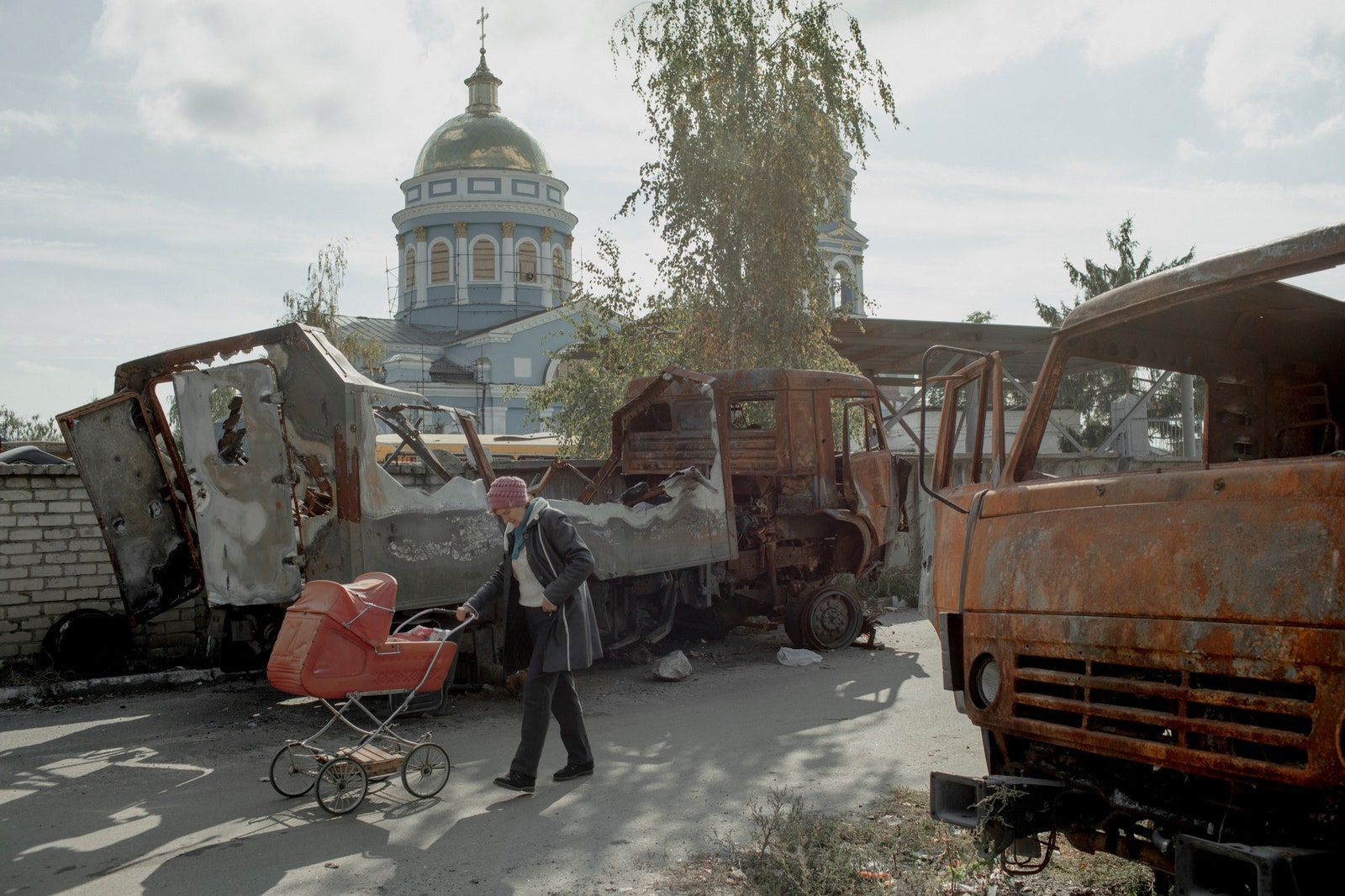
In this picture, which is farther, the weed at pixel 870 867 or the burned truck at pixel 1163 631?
the weed at pixel 870 867

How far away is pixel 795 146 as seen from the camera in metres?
16.5

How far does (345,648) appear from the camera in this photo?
220 inches

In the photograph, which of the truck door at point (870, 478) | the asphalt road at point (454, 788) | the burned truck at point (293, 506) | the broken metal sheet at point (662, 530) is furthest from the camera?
the truck door at point (870, 478)

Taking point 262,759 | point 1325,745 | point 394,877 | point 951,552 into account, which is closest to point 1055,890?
point 951,552

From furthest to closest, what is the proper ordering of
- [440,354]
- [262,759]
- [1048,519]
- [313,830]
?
[440,354] < [262,759] < [313,830] < [1048,519]

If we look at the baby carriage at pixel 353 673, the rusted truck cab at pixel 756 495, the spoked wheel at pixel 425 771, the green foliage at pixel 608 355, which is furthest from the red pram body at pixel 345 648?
the green foliage at pixel 608 355

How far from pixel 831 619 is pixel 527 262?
3465cm

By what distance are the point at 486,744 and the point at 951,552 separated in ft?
12.1

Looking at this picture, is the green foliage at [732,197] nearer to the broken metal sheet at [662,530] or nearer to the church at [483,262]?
the broken metal sheet at [662,530]

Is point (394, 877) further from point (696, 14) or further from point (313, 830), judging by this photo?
point (696, 14)

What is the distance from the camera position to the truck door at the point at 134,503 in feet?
27.0

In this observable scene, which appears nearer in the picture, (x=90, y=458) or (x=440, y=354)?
(x=90, y=458)

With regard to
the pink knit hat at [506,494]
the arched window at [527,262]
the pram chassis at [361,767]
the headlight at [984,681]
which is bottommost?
the pram chassis at [361,767]

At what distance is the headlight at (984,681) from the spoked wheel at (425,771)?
294cm
